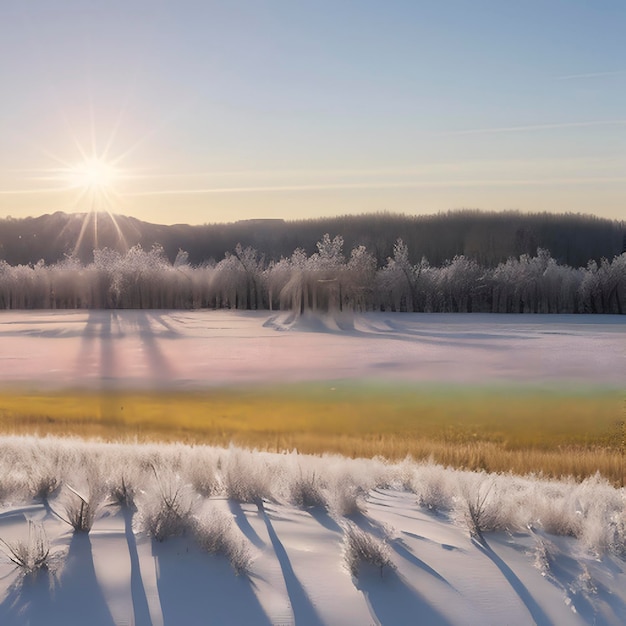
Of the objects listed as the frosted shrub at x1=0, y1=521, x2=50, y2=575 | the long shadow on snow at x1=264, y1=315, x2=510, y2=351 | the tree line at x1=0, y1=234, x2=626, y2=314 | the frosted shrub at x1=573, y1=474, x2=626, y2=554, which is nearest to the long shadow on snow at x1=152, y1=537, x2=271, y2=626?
the frosted shrub at x1=0, y1=521, x2=50, y2=575

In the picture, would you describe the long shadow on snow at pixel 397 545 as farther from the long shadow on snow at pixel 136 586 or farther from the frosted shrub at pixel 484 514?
the long shadow on snow at pixel 136 586

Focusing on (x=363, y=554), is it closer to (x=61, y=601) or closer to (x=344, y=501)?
(x=344, y=501)

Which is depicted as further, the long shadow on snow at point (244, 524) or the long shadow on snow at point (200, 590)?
the long shadow on snow at point (244, 524)

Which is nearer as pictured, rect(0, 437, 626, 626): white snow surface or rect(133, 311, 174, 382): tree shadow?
rect(0, 437, 626, 626): white snow surface

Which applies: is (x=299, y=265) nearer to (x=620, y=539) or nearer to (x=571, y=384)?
(x=571, y=384)

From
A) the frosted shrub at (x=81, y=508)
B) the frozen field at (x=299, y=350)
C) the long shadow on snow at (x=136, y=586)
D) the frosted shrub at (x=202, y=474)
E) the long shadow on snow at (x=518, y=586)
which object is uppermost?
the frosted shrub at (x=81, y=508)

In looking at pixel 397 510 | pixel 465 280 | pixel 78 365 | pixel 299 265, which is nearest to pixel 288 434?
pixel 397 510

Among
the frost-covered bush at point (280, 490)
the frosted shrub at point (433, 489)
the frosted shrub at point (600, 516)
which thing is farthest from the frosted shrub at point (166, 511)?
the frosted shrub at point (600, 516)

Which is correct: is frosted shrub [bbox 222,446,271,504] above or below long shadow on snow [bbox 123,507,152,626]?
above

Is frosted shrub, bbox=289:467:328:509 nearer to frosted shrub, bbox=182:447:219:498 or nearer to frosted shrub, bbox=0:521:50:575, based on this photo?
frosted shrub, bbox=182:447:219:498

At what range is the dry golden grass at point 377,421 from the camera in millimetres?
10323

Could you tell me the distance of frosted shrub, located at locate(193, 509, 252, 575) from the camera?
4.50 m

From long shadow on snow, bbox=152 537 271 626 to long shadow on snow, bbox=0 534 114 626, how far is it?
378 mm

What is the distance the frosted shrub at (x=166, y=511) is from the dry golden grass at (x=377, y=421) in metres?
4.89
